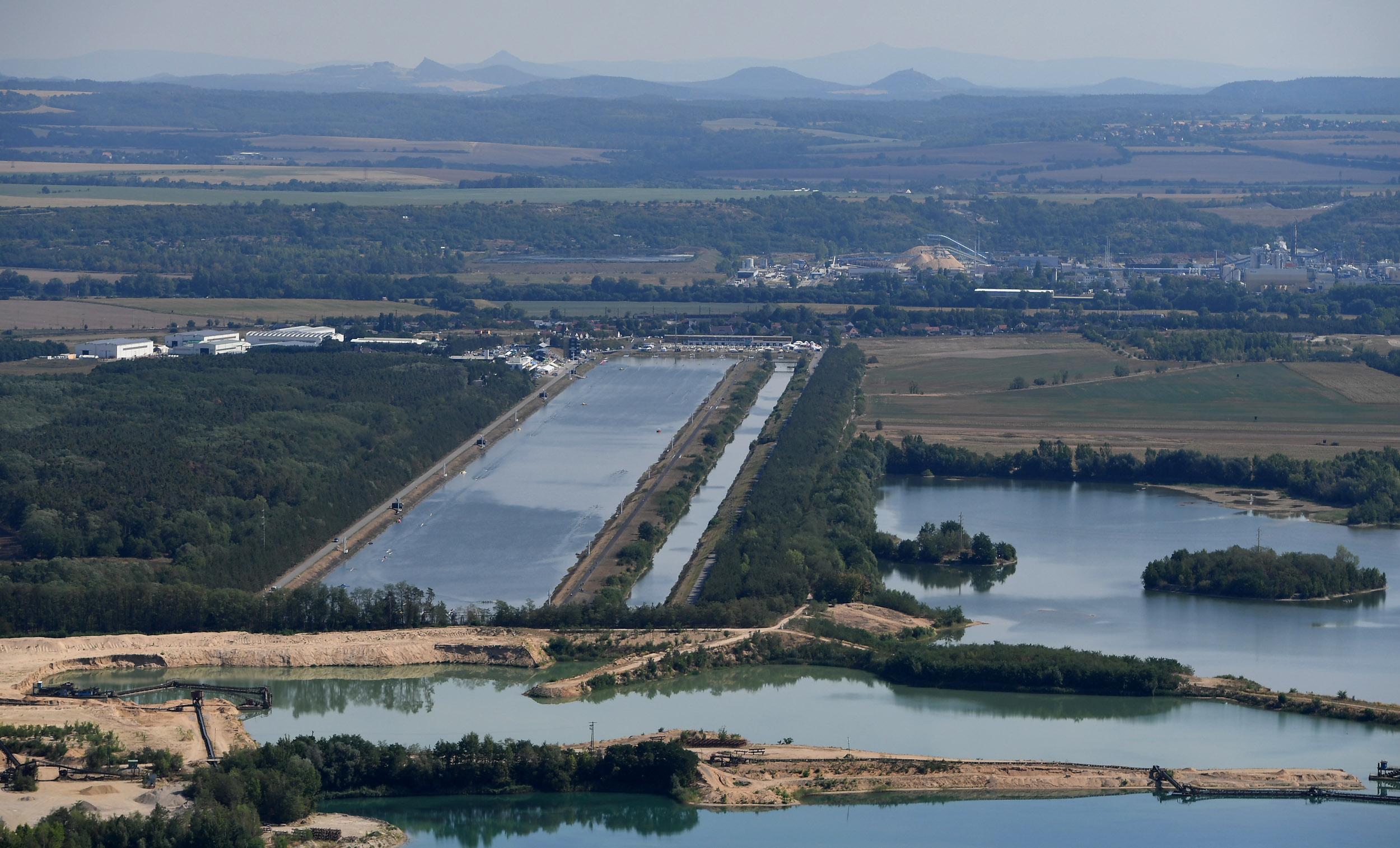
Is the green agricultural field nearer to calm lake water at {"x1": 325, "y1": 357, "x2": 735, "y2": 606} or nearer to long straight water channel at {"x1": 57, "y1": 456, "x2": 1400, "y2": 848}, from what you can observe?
calm lake water at {"x1": 325, "y1": 357, "x2": 735, "y2": 606}

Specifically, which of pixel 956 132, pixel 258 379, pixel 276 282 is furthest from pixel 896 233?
pixel 956 132

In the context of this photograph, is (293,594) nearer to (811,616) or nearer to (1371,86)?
(811,616)

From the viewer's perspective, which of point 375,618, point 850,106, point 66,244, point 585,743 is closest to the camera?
point 585,743

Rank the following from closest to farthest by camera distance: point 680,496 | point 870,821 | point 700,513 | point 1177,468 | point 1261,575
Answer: point 870,821
point 1261,575
point 700,513
point 680,496
point 1177,468

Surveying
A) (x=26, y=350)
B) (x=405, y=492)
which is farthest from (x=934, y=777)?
(x=26, y=350)

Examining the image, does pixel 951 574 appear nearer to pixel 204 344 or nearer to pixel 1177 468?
pixel 1177 468
